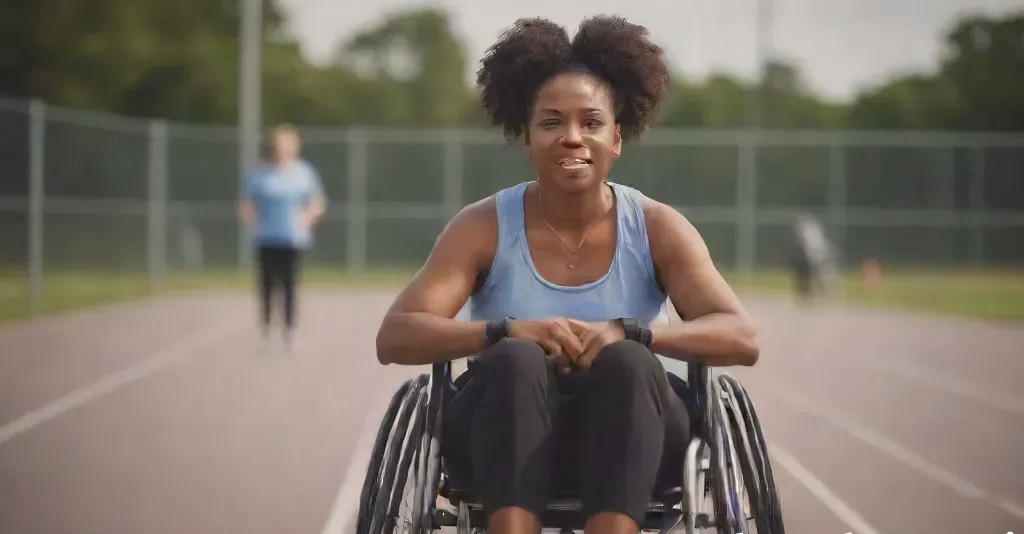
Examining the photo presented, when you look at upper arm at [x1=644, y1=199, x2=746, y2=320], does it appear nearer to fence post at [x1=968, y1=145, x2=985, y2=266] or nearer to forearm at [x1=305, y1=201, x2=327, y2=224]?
forearm at [x1=305, y1=201, x2=327, y2=224]

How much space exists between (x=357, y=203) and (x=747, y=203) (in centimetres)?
581

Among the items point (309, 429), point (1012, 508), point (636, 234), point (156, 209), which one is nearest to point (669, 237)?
point (636, 234)

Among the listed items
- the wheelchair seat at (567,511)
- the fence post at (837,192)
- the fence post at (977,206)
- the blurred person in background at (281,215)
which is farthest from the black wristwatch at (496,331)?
the fence post at (977,206)

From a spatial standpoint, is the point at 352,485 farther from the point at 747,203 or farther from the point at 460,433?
the point at 747,203

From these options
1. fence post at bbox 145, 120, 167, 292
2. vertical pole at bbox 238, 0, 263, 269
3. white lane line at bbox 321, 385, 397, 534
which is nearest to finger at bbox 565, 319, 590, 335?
white lane line at bbox 321, 385, 397, 534

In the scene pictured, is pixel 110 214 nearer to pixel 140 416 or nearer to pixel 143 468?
pixel 140 416

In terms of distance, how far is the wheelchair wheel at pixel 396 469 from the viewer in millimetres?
4105

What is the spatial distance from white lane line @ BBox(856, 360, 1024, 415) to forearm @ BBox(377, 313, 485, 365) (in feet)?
21.3

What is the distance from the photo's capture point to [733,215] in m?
26.9

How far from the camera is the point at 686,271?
436cm

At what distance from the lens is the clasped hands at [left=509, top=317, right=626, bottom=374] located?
4039mm

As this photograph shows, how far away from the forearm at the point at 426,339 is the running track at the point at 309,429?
196 cm

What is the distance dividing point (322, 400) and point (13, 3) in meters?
32.5

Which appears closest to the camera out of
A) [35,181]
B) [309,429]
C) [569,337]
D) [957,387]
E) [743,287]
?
[569,337]
